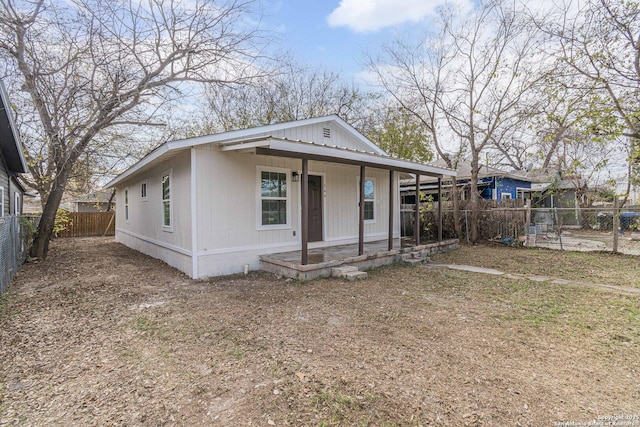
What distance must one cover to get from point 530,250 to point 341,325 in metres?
8.51

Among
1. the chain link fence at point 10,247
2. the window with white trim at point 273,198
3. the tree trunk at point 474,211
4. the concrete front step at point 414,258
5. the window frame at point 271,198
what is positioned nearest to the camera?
the chain link fence at point 10,247

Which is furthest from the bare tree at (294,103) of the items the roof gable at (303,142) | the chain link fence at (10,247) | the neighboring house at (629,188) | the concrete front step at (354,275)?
the concrete front step at (354,275)

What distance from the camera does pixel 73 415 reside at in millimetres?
2248

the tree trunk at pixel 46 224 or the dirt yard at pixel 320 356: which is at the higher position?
the tree trunk at pixel 46 224

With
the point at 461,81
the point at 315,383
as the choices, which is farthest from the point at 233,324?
the point at 461,81

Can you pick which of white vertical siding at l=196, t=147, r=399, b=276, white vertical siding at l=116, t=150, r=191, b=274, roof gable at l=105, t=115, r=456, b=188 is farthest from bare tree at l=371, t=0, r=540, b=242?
white vertical siding at l=116, t=150, r=191, b=274

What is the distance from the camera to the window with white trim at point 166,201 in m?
7.73

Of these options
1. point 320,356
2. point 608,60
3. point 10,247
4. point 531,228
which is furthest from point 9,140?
point 531,228

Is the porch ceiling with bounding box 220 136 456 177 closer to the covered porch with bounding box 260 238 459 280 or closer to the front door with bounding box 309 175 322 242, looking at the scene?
the front door with bounding box 309 175 322 242

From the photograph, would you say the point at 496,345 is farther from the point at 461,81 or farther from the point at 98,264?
the point at 461,81

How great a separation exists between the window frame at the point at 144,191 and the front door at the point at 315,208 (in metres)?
5.26

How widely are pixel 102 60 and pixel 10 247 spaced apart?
4.72 m

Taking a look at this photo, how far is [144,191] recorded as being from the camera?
1012cm

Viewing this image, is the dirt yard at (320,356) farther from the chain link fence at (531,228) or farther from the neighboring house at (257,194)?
the chain link fence at (531,228)
